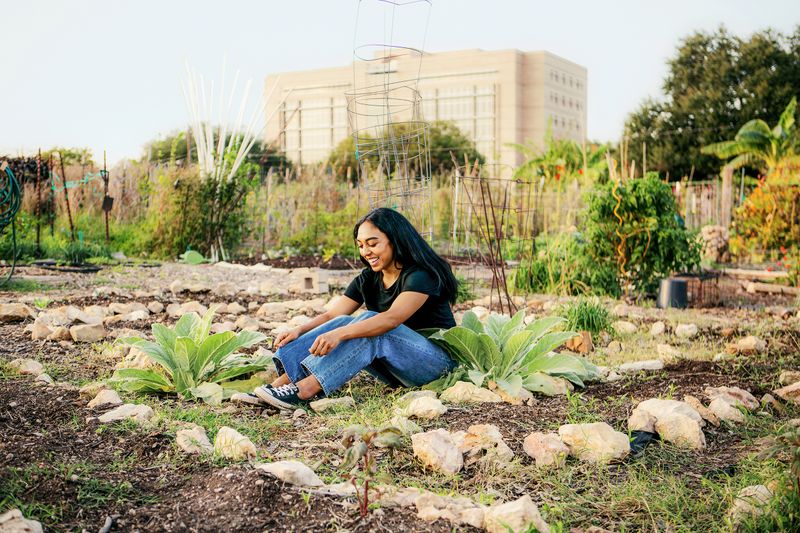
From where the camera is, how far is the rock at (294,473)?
208 centimetres

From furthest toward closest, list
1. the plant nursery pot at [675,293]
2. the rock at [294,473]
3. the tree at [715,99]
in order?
the tree at [715,99], the plant nursery pot at [675,293], the rock at [294,473]

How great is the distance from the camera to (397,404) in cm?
304

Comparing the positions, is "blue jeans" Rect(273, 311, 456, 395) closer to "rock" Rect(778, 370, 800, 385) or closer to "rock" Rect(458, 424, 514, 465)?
"rock" Rect(458, 424, 514, 465)

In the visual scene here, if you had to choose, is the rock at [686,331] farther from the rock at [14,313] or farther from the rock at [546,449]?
the rock at [14,313]

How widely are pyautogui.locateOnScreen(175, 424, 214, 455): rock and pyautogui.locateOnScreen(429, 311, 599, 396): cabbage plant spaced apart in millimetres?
1153

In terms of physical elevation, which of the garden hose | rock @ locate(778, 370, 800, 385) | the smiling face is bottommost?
rock @ locate(778, 370, 800, 385)

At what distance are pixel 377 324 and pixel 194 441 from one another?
884 mm

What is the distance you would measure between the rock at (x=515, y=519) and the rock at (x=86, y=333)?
3.08 metres

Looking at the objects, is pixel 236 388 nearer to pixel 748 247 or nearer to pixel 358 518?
pixel 358 518

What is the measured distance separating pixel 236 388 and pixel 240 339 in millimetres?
226

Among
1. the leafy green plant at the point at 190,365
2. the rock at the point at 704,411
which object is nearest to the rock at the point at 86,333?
the leafy green plant at the point at 190,365

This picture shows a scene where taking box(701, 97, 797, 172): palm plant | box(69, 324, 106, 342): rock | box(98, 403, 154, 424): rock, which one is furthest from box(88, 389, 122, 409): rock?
box(701, 97, 797, 172): palm plant

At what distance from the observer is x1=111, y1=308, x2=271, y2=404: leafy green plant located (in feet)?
10.3

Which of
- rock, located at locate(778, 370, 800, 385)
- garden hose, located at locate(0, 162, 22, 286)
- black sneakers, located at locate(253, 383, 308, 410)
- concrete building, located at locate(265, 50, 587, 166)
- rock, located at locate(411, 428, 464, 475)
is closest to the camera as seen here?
rock, located at locate(411, 428, 464, 475)
